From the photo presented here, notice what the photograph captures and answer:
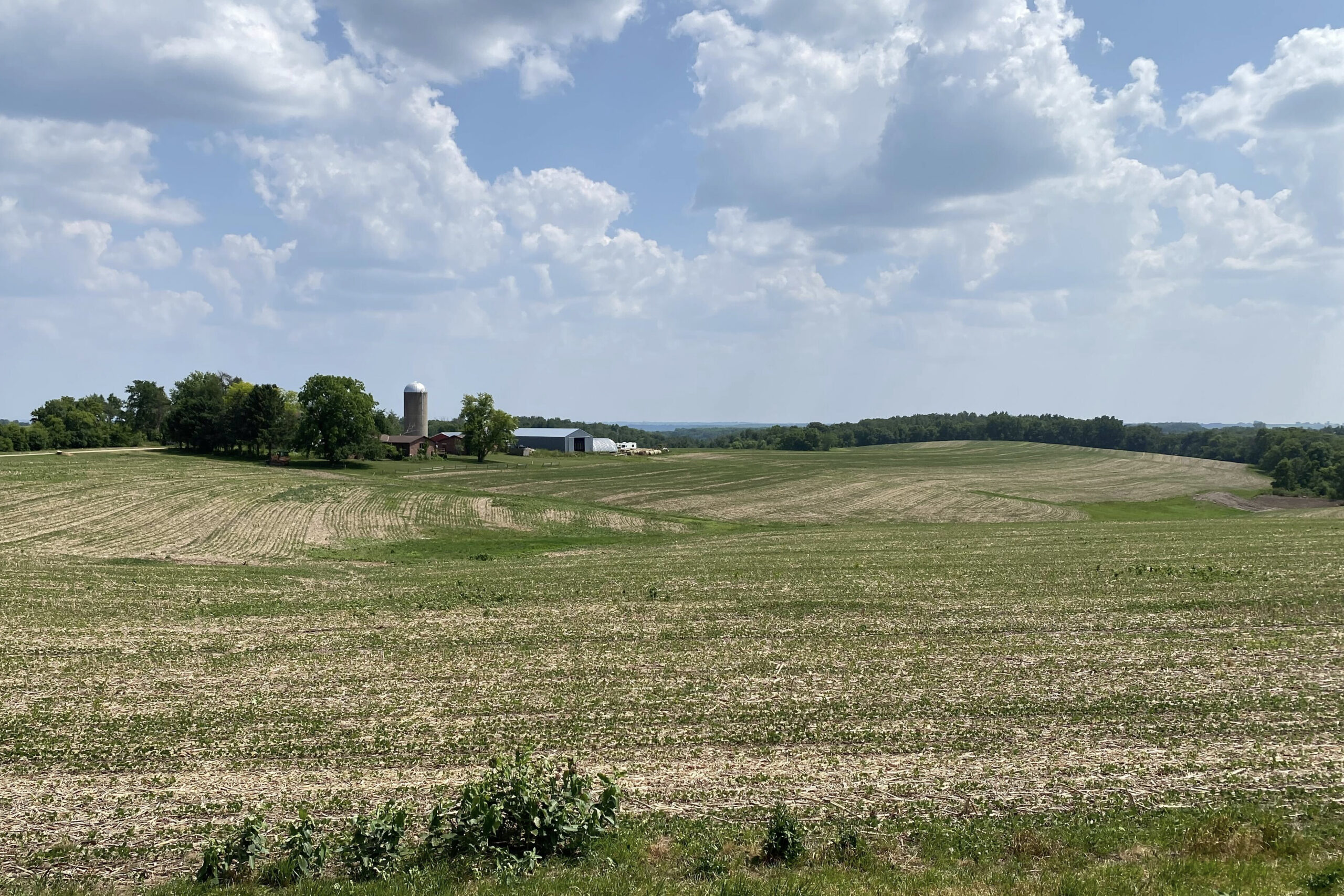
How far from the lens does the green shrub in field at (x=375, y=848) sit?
10.9 meters

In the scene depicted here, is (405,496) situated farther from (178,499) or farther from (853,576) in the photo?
(853,576)

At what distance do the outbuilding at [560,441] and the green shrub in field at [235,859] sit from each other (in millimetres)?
166235

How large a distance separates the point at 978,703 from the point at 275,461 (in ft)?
340

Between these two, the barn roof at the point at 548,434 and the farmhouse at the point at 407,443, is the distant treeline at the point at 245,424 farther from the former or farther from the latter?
the barn roof at the point at 548,434

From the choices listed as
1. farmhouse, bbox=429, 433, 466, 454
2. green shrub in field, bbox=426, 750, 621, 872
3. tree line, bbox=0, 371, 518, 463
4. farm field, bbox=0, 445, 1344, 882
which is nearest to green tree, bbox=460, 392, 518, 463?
tree line, bbox=0, 371, 518, 463

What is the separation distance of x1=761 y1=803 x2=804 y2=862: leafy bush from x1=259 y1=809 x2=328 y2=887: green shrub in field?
604 centimetres

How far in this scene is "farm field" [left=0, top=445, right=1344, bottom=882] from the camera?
13.6 meters

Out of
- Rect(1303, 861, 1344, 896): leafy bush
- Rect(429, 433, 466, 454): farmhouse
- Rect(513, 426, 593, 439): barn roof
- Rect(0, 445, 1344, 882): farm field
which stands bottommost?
Rect(0, 445, 1344, 882): farm field

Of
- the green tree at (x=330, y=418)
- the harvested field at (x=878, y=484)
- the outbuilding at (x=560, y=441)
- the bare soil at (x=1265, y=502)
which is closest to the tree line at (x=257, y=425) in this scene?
the green tree at (x=330, y=418)

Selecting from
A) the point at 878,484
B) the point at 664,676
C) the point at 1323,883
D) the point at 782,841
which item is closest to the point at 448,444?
the point at 878,484

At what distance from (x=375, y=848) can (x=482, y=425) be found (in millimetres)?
119070

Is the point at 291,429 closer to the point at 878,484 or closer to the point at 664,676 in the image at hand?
the point at 878,484

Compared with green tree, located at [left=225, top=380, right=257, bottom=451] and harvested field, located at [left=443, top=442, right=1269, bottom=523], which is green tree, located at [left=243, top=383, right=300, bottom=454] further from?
harvested field, located at [left=443, top=442, right=1269, bottom=523]

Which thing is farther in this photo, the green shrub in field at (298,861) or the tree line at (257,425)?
the tree line at (257,425)
